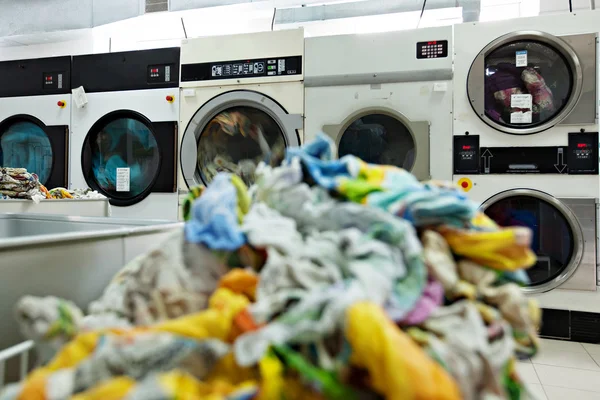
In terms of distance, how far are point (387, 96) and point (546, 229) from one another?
1066 mm

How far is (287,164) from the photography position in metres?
0.49

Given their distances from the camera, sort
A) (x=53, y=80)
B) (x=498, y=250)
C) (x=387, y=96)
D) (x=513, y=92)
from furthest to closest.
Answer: (x=53, y=80) < (x=387, y=96) < (x=513, y=92) < (x=498, y=250)

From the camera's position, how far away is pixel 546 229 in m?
2.02

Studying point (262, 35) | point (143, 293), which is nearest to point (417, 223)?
point (143, 293)

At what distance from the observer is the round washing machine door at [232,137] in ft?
8.00

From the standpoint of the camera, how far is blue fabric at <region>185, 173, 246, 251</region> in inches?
16.5

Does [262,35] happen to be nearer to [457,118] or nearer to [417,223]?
[457,118]

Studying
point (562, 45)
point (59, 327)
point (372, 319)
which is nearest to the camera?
point (372, 319)

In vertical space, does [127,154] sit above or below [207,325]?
above

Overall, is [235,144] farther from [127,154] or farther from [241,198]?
[241,198]

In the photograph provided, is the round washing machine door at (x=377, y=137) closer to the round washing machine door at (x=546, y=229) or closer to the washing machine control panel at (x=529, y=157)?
the washing machine control panel at (x=529, y=157)

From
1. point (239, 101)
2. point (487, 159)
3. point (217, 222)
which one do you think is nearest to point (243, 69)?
point (239, 101)

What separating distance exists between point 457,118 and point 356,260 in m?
2.00

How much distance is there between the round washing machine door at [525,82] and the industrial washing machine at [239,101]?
1.00 metres
